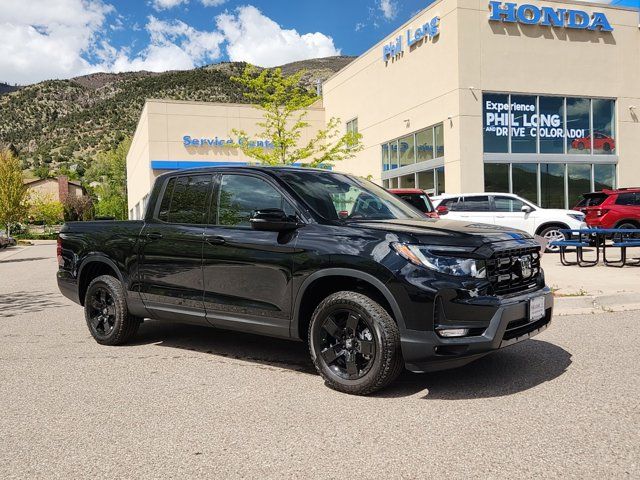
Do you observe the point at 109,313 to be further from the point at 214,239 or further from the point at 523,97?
the point at 523,97

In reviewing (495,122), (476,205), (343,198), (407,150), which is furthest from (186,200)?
(407,150)

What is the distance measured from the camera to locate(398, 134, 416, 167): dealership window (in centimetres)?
2738

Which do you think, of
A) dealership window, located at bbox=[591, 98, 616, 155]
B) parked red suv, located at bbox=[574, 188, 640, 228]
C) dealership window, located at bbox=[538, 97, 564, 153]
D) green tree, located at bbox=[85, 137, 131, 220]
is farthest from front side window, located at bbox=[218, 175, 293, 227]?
green tree, located at bbox=[85, 137, 131, 220]

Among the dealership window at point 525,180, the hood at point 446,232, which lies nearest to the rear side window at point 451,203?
the dealership window at point 525,180

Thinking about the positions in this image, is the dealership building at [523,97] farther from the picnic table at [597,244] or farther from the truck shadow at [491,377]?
the truck shadow at [491,377]

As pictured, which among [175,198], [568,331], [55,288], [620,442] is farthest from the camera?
[55,288]

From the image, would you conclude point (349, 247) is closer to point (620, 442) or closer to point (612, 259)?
point (620, 442)

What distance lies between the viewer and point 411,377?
4.87 m

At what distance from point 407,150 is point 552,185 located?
275 inches

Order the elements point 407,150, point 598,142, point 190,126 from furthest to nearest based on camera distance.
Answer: point 190,126 < point 407,150 < point 598,142

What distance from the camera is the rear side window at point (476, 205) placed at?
16.1m

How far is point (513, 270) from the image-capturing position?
14.6ft

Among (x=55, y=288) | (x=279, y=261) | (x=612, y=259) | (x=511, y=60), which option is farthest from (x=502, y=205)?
(x=279, y=261)

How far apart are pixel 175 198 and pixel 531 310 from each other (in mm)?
3501
